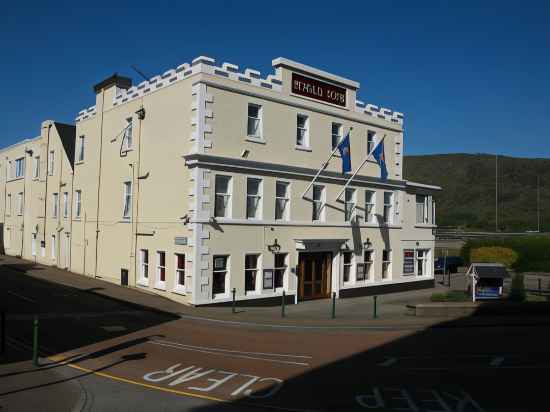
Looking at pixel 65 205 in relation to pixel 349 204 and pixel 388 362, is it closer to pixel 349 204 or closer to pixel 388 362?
pixel 349 204

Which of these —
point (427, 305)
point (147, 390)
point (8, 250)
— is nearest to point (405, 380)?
point (147, 390)

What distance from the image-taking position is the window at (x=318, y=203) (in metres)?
29.1

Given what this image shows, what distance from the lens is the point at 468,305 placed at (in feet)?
76.8

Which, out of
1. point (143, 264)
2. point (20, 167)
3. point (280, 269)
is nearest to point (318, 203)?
point (280, 269)

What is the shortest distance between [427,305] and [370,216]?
10.3 meters

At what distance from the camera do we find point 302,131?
28484 mm

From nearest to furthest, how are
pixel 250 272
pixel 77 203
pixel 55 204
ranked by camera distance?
pixel 250 272, pixel 77 203, pixel 55 204

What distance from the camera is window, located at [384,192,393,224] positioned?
34031 mm

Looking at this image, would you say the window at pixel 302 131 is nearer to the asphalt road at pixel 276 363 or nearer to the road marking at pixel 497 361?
the asphalt road at pixel 276 363

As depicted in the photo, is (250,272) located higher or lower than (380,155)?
lower

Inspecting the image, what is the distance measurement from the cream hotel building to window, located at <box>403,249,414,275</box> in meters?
0.08

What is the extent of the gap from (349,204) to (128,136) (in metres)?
13.2

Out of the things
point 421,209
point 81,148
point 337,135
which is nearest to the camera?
point 337,135

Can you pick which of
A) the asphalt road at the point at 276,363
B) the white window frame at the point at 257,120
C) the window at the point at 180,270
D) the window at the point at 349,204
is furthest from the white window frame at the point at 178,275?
the window at the point at 349,204
